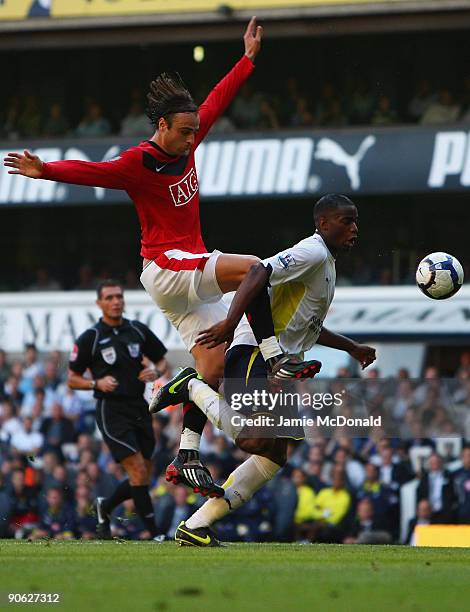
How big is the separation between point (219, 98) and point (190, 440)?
2402mm

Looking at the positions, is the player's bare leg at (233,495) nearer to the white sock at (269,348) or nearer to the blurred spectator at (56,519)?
the white sock at (269,348)

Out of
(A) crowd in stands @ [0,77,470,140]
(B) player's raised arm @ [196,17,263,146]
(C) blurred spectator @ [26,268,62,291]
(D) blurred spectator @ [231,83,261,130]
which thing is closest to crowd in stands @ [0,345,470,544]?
(B) player's raised arm @ [196,17,263,146]

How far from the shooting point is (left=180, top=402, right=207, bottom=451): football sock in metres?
8.38

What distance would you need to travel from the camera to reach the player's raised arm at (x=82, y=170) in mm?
7922

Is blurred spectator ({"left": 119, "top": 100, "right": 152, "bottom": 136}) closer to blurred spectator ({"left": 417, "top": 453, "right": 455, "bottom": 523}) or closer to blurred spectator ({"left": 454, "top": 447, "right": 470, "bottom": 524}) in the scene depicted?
blurred spectator ({"left": 417, "top": 453, "right": 455, "bottom": 523})

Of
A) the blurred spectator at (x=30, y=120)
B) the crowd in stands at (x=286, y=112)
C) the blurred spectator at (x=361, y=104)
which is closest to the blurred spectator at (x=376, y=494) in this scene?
the crowd in stands at (x=286, y=112)

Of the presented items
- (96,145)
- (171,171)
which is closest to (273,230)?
(96,145)

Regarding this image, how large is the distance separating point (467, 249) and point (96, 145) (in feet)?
20.8

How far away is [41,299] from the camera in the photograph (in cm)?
2167

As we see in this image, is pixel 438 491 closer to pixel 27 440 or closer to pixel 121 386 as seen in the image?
pixel 121 386

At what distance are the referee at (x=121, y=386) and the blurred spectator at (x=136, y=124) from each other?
11.1m

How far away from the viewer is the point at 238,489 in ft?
27.5

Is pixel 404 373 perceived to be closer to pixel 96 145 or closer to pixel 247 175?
pixel 247 175

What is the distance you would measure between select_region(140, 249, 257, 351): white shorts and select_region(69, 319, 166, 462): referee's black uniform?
110 inches
